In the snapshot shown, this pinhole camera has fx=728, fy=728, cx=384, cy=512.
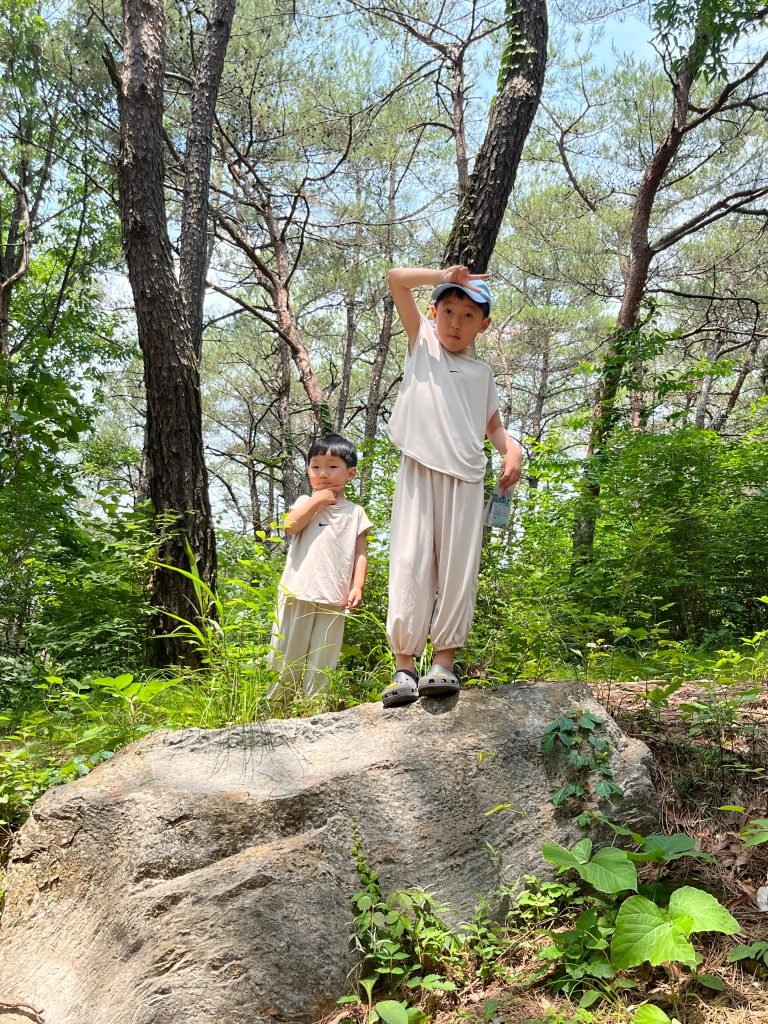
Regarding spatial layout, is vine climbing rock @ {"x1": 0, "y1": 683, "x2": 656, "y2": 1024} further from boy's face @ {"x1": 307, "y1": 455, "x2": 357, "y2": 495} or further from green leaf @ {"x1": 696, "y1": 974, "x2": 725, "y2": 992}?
boy's face @ {"x1": 307, "y1": 455, "x2": 357, "y2": 495}

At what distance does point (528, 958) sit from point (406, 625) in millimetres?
1205

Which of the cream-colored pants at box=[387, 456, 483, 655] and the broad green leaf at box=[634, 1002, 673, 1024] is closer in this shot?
the broad green leaf at box=[634, 1002, 673, 1024]

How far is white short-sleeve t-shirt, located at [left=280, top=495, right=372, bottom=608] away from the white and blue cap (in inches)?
50.3

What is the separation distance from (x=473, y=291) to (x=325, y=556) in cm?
150

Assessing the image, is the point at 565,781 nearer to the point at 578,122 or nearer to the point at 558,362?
the point at 578,122

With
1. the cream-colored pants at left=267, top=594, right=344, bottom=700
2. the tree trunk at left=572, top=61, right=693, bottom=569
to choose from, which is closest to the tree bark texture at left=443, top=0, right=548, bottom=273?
the cream-colored pants at left=267, top=594, right=344, bottom=700

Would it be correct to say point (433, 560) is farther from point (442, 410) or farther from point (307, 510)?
point (307, 510)

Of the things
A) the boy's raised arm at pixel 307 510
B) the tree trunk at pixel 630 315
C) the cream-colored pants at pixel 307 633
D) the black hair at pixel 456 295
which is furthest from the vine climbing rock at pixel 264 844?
the tree trunk at pixel 630 315

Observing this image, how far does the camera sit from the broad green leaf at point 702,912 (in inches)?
75.4

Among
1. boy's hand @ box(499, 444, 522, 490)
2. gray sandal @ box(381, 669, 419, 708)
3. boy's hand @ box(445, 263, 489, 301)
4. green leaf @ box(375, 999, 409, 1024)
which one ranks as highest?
boy's hand @ box(445, 263, 489, 301)

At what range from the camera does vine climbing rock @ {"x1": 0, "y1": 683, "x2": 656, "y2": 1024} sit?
207cm

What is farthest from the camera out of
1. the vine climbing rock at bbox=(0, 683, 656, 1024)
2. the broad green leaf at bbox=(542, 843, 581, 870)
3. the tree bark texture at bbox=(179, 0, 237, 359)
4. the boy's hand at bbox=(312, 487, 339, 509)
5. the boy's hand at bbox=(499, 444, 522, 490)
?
the tree bark texture at bbox=(179, 0, 237, 359)

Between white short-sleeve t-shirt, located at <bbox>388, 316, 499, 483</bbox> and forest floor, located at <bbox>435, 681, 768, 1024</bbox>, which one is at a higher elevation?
white short-sleeve t-shirt, located at <bbox>388, 316, 499, 483</bbox>

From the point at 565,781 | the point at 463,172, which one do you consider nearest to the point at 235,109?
the point at 463,172
